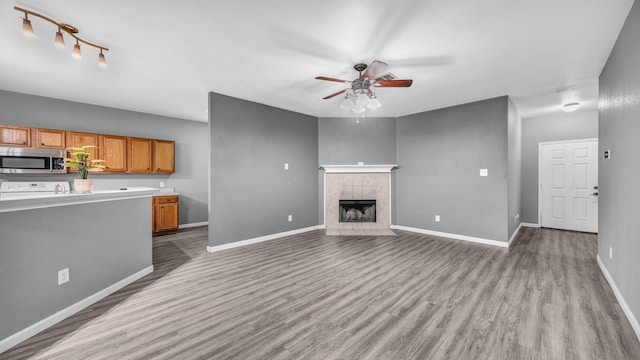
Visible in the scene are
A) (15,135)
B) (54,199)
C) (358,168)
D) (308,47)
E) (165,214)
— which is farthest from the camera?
(358,168)

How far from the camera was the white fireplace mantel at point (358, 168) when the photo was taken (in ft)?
18.8

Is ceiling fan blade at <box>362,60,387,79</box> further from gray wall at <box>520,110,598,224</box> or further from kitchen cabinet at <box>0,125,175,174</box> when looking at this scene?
gray wall at <box>520,110,598,224</box>

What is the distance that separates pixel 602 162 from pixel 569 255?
1.60 m

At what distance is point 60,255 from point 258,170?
2959 mm

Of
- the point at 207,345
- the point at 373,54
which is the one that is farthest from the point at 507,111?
the point at 207,345

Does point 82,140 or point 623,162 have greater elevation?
point 82,140

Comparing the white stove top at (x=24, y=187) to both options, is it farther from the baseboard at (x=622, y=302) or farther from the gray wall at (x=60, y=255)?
the baseboard at (x=622, y=302)

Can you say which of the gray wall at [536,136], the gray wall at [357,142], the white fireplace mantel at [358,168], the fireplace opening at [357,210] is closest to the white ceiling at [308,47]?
the gray wall at [536,136]

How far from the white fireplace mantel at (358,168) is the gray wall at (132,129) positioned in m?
3.26

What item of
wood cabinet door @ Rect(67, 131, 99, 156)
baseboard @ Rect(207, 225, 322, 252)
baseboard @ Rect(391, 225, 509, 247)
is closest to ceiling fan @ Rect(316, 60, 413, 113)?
baseboard @ Rect(207, 225, 322, 252)

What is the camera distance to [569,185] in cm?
552

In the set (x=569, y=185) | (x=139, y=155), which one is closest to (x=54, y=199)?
(x=139, y=155)

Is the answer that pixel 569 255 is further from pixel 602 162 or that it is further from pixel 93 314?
pixel 93 314

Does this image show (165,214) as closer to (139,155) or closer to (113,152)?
(139,155)
